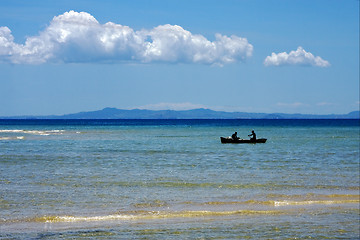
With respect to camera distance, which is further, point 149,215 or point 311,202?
point 311,202

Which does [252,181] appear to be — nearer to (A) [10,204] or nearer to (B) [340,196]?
(B) [340,196]

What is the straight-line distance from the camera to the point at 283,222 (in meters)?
15.6

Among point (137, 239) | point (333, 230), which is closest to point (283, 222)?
point (333, 230)

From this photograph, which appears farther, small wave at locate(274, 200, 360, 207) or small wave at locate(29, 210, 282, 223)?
small wave at locate(274, 200, 360, 207)

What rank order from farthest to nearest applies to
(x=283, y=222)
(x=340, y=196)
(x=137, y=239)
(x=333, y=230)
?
(x=340, y=196)
(x=283, y=222)
(x=333, y=230)
(x=137, y=239)

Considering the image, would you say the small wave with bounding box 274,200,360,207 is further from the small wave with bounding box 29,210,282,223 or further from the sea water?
the small wave with bounding box 29,210,282,223

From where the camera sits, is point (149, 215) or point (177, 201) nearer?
point (149, 215)

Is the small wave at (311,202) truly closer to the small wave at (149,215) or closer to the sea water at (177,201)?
the sea water at (177,201)

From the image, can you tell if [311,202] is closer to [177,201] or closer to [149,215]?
[177,201]

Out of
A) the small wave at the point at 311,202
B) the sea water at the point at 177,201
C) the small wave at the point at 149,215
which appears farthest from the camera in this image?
the small wave at the point at 311,202

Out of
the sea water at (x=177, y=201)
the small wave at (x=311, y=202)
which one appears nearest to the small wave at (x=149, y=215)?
the sea water at (x=177, y=201)

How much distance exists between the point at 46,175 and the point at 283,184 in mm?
11404

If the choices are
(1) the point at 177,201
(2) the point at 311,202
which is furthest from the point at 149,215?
(2) the point at 311,202

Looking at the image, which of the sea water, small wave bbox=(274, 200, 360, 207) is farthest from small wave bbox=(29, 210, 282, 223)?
small wave bbox=(274, 200, 360, 207)
